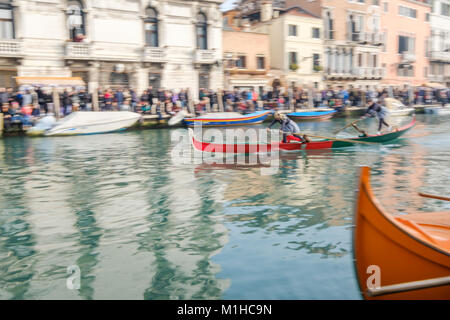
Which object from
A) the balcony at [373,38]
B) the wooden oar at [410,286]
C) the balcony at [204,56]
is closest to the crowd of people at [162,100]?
the balcony at [204,56]

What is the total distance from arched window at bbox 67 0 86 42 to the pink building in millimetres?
32619

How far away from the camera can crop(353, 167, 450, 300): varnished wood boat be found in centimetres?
382

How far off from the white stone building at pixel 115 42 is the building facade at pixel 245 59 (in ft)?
5.91

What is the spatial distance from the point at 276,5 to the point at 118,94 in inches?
905

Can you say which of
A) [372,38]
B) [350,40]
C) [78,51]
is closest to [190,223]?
[78,51]

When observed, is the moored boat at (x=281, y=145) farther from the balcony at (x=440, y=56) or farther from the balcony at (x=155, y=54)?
the balcony at (x=440, y=56)

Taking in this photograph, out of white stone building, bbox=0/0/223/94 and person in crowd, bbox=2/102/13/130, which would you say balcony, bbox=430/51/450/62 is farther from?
person in crowd, bbox=2/102/13/130

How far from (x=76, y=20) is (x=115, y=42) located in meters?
2.52

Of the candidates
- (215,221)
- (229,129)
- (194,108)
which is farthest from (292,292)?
(194,108)

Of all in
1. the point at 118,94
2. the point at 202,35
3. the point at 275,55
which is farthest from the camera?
the point at 275,55

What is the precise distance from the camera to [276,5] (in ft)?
135

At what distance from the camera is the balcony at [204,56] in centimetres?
3011
